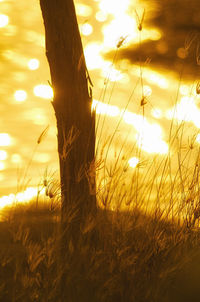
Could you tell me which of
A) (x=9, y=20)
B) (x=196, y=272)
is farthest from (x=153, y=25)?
(x=196, y=272)

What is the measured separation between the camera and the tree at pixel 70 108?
2.89m

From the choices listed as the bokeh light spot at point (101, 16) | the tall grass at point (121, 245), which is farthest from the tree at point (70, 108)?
the bokeh light spot at point (101, 16)

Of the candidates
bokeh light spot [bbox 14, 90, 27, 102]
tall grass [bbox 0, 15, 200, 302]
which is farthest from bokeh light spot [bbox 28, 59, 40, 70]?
tall grass [bbox 0, 15, 200, 302]

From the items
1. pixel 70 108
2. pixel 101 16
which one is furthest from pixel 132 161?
pixel 101 16

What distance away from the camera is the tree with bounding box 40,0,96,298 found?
2895 millimetres

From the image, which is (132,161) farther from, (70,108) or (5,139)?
(5,139)

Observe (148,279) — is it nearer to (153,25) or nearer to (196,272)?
(196,272)

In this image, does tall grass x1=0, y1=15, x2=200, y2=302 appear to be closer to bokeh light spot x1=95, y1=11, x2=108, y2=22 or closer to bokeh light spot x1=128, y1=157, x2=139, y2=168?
bokeh light spot x1=128, y1=157, x2=139, y2=168

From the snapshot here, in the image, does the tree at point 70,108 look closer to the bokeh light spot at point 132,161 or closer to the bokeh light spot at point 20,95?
the bokeh light spot at point 132,161

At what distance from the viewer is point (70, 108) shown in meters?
Result: 2.91

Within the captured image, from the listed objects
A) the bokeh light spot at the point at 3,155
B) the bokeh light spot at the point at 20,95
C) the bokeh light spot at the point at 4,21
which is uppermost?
the bokeh light spot at the point at 4,21

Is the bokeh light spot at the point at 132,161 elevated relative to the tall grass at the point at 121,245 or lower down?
elevated

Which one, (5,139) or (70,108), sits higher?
(5,139)

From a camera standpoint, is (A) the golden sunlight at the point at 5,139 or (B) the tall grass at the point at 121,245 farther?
(A) the golden sunlight at the point at 5,139
